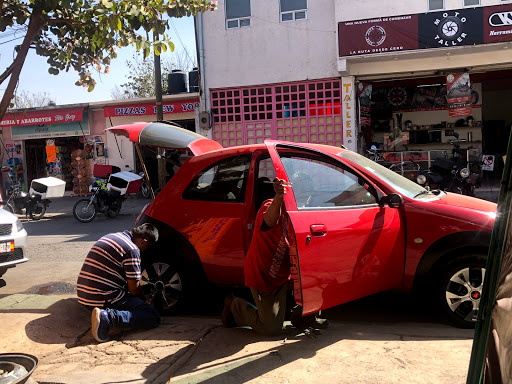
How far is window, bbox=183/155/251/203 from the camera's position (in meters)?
4.94

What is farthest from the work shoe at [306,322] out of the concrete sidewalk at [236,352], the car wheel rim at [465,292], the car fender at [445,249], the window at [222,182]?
the window at [222,182]

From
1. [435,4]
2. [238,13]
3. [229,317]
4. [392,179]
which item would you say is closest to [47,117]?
[238,13]

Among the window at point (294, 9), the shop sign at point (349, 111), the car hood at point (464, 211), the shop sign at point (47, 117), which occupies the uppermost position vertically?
the window at point (294, 9)

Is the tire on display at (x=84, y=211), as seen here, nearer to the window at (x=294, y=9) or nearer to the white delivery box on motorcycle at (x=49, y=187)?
the white delivery box on motorcycle at (x=49, y=187)

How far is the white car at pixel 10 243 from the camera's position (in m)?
6.35

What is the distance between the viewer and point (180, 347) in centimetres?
411

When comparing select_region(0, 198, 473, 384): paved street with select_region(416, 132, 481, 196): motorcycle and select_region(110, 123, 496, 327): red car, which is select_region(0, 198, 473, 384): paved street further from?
select_region(416, 132, 481, 196): motorcycle

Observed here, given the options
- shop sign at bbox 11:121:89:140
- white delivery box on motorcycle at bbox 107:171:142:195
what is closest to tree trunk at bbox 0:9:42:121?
white delivery box on motorcycle at bbox 107:171:142:195

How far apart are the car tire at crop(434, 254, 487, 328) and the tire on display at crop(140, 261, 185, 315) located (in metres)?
2.52

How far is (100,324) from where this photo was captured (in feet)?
14.1

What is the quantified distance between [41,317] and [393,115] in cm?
1527

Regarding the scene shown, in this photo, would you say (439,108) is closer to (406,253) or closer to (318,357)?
(406,253)

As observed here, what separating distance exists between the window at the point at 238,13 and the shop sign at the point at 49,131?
893cm

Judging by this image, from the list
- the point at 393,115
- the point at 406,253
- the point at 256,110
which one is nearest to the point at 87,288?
the point at 406,253
